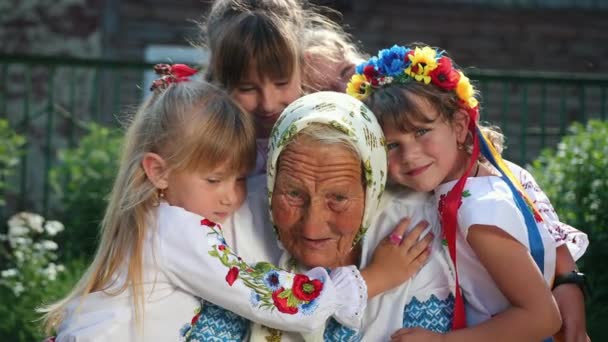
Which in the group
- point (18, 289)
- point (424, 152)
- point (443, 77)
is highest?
point (443, 77)

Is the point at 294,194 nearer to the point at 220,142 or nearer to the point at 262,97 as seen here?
the point at 220,142

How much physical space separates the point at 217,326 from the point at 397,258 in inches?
23.7

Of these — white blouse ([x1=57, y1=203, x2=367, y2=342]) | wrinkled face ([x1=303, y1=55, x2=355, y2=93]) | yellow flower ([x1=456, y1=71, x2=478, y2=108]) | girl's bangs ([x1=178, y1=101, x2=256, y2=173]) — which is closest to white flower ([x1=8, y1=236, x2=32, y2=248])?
wrinkled face ([x1=303, y1=55, x2=355, y2=93])

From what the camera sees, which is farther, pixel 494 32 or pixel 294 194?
pixel 494 32

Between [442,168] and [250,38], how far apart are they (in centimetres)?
91

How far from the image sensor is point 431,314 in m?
3.25

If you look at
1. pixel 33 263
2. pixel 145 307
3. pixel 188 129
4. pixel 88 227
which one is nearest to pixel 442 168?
pixel 188 129

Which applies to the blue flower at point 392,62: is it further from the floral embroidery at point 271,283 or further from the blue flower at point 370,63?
the floral embroidery at point 271,283

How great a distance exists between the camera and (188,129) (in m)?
3.20

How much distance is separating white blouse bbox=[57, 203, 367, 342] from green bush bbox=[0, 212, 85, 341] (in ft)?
8.55

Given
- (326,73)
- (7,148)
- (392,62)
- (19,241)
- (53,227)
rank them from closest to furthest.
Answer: (392,62) < (326,73) < (19,241) < (53,227) < (7,148)

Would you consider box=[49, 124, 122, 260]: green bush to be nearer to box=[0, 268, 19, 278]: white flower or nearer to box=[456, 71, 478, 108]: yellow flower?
box=[0, 268, 19, 278]: white flower

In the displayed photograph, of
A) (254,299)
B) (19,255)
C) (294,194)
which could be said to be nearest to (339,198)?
(294,194)

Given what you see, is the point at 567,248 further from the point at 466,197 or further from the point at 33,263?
the point at 33,263
